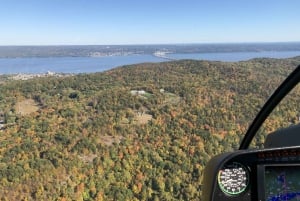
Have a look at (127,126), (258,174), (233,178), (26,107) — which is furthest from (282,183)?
(26,107)

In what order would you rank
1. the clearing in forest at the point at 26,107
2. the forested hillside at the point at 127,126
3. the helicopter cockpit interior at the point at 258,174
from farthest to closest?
the clearing in forest at the point at 26,107
the forested hillside at the point at 127,126
the helicopter cockpit interior at the point at 258,174

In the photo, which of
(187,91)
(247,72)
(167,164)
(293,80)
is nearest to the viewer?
(293,80)

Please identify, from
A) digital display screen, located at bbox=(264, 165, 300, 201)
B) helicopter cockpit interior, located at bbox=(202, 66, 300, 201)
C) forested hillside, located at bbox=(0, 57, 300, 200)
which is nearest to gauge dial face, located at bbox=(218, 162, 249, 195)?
helicopter cockpit interior, located at bbox=(202, 66, 300, 201)

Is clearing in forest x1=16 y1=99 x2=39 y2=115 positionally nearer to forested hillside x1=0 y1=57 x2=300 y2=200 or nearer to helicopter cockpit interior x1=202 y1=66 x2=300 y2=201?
forested hillside x1=0 y1=57 x2=300 y2=200

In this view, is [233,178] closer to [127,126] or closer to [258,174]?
[258,174]

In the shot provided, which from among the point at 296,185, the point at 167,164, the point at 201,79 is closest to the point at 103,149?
the point at 167,164

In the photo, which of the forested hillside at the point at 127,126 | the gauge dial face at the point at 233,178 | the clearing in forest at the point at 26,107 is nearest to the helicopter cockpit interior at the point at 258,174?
the gauge dial face at the point at 233,178

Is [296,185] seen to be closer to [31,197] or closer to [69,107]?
[31,197]

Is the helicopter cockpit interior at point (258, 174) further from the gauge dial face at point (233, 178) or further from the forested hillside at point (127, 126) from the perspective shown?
the forested hillside at point (127, 126)
